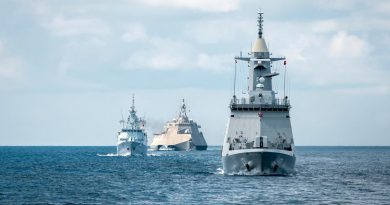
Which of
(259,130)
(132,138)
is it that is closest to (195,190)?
(259,130)

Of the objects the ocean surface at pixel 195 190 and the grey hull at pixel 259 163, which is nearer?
the ocean surface at pixel 195 190

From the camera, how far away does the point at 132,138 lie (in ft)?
594

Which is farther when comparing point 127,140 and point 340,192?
point 127,140

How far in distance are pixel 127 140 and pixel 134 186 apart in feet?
346

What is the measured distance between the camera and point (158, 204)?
192ft

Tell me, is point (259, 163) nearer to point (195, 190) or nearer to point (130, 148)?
point (195, 190)

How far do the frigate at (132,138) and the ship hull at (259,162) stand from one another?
97030 mm

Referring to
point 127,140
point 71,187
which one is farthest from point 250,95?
point 127,140

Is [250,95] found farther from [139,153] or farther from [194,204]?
[139,153]

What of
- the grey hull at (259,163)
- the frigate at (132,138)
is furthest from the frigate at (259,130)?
the frigate at (132,138)

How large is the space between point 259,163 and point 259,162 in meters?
0.12

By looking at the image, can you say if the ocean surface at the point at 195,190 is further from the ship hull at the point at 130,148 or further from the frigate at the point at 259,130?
the ship hull at the point at 130,148

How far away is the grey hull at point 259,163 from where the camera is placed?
8056cm

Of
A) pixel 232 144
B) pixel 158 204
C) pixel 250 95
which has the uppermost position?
pixel 250 95
